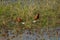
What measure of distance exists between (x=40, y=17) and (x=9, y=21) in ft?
1.92

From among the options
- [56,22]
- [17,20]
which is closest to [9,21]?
[17,20]

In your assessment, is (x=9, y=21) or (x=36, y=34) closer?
(x=36, y=34)

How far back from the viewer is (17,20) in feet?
14.8

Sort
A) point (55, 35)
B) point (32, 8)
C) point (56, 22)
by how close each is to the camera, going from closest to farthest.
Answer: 1. point (55, 35)
2. point (56, 22)
3. point (32, 8)

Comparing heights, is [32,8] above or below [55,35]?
above

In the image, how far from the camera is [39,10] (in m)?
4.78

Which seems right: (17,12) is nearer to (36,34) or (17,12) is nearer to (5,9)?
(5,9)

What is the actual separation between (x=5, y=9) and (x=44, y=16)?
2.65 ft

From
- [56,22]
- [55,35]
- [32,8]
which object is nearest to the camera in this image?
[55,35]

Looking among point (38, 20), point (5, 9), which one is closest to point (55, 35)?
point (38, 20)

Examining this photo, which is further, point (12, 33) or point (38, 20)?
point (38, 20)

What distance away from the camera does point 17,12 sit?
473 cm

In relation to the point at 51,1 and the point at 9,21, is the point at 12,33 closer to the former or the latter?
the point at 9,21

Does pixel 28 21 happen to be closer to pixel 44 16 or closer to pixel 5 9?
pixel 44 16
